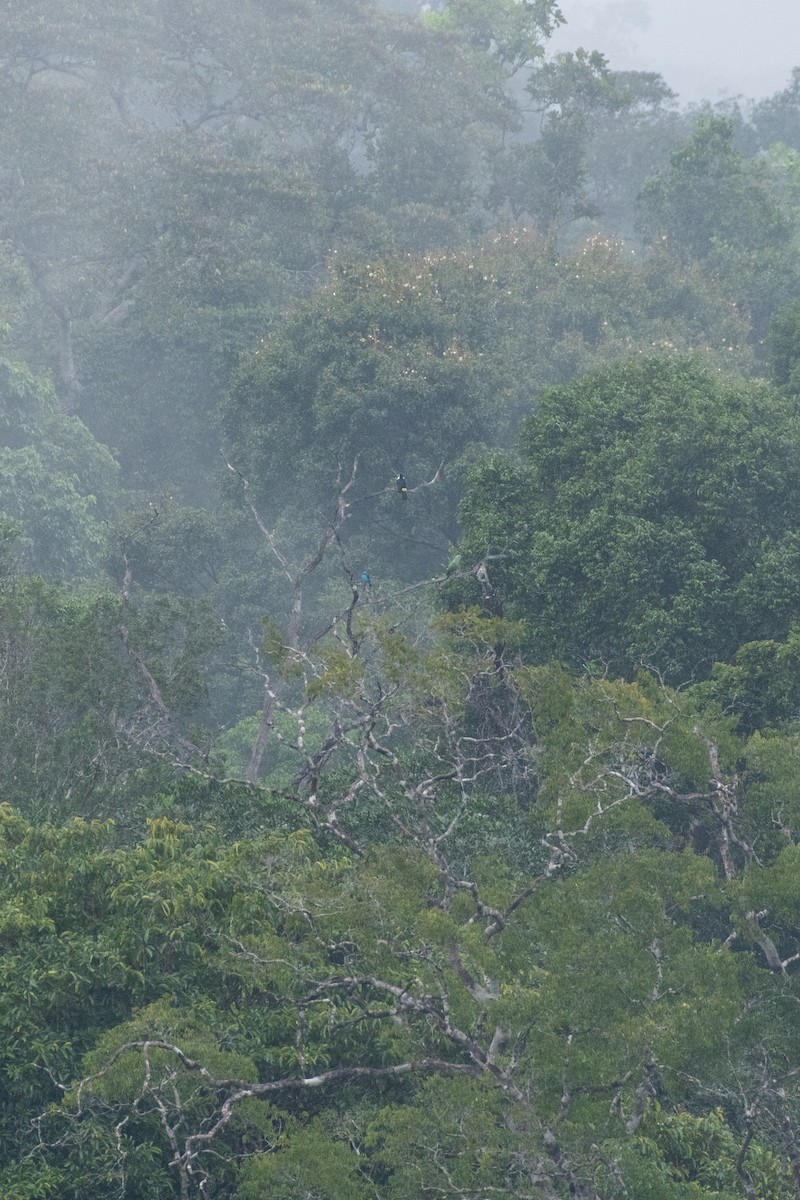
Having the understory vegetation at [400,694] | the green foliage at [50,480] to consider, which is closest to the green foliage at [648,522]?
the understory vegetation at [400,694]

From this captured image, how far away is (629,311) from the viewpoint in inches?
1334

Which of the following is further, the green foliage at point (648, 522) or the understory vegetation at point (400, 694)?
the green foliage at point (648, 522)

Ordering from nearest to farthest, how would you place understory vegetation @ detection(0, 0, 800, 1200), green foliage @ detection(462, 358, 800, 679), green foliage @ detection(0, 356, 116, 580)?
1. understory vegetation @ detection(0, 0, 800, 1200)
2. green foliage @ detection(462, 358, 800, 679)
3. green foliage @ detection(0, 356, 116, 580)

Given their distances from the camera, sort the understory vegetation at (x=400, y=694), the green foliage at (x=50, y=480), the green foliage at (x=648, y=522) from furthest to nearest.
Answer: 1. the green foliage at (x=50, y=480)
2. the green foliage at (x=648, y=522)
3. the understory vegetation at (x=400, y=694)

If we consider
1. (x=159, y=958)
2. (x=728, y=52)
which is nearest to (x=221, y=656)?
(x=159, y=958)

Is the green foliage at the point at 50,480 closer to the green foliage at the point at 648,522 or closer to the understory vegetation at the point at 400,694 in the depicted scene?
the understory vegetation at the point at 400,694

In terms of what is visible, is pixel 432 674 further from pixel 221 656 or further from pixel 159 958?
pixel 221 656

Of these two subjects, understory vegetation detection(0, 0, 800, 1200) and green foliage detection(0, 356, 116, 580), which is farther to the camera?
green foliage detection(0, 356, 116, 580)

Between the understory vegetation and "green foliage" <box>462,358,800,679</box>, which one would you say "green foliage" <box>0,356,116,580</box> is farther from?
"green foliage" <box>462,358,800,679</box>

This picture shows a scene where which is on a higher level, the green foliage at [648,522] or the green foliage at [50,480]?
the green foliage at [648,522]

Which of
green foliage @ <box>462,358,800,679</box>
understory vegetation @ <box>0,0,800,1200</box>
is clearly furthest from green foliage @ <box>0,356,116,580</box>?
green foliage @ <box>462,358,800,679</box>

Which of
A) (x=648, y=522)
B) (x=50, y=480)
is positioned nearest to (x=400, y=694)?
(x=648, y=522)

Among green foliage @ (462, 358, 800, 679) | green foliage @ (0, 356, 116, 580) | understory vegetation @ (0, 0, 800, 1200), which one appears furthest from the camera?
green foliage @ (0, 356, 116, 580)

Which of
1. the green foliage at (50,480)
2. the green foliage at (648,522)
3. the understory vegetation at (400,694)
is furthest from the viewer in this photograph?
the green foliage at (50,480)
